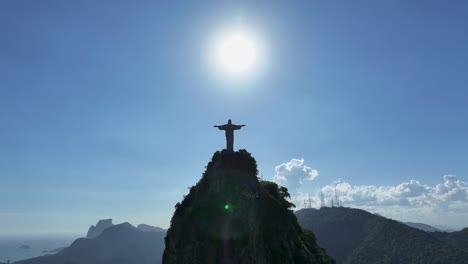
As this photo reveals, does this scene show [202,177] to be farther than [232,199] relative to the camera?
Yes

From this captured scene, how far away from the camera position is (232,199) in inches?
1615

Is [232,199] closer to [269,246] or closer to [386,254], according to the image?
[269,246]

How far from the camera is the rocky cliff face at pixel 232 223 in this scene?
1497 inches

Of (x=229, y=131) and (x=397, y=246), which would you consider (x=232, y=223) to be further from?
(x=397, y=246)

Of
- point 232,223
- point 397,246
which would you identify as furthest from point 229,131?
point 397,246

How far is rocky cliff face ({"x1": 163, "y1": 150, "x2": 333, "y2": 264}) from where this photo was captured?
38.0m

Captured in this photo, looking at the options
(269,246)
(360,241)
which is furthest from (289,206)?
(360,241)

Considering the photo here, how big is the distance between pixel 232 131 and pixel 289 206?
52.1 ft

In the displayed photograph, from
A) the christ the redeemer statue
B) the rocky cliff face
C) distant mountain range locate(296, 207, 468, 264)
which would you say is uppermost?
the christ the redeemer statue

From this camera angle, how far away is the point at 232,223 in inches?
1527

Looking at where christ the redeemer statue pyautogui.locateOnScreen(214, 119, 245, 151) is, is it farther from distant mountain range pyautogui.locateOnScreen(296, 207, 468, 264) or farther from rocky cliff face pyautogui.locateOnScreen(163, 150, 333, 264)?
distant mountain range pyautogui.locateOnScreen(296, 207, 468, 264)

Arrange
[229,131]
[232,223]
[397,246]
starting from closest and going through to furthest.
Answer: [232,223] < [229,131] < [397,246]

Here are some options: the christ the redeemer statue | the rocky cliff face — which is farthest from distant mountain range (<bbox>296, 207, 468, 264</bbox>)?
the christ the redeemer statue

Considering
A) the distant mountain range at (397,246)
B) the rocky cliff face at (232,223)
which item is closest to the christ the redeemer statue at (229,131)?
the rocky cliff face at (232,223)
